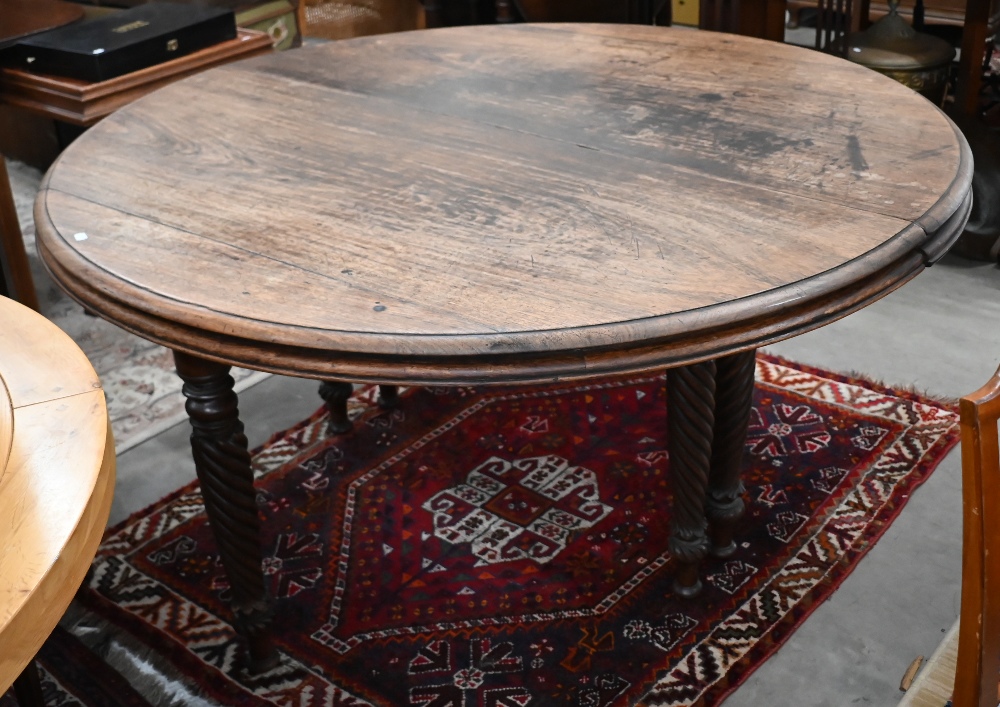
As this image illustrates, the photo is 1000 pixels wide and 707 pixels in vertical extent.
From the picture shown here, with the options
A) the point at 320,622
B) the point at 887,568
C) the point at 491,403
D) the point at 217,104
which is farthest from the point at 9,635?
the point at 491,403

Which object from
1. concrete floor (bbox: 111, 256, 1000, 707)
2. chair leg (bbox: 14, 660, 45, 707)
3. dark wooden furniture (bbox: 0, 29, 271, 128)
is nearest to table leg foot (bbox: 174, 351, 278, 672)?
chair leg (bbox: 14, 660, 45, 707)

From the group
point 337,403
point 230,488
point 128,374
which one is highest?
point 230,488

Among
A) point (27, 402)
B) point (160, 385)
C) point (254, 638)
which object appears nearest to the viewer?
point (27, 402)

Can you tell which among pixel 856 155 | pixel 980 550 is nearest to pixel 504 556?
pixel 856 155

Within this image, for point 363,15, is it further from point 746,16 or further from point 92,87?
point 92,87

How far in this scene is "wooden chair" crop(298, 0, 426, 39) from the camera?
16.5 feet

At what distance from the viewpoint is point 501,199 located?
1.40m

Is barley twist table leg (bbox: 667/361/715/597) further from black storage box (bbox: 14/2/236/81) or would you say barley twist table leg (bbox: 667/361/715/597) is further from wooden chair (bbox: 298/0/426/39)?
wooden chair (bbox: 298/0/426/39)

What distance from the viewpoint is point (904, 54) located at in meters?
3.01

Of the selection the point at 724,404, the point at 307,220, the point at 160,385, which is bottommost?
the point at 160,385

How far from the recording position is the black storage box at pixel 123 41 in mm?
2424

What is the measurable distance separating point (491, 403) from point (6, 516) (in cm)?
175

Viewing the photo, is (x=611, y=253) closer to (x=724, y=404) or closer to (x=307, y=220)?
(x=307, y=220)

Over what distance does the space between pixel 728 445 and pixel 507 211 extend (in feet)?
2.12
